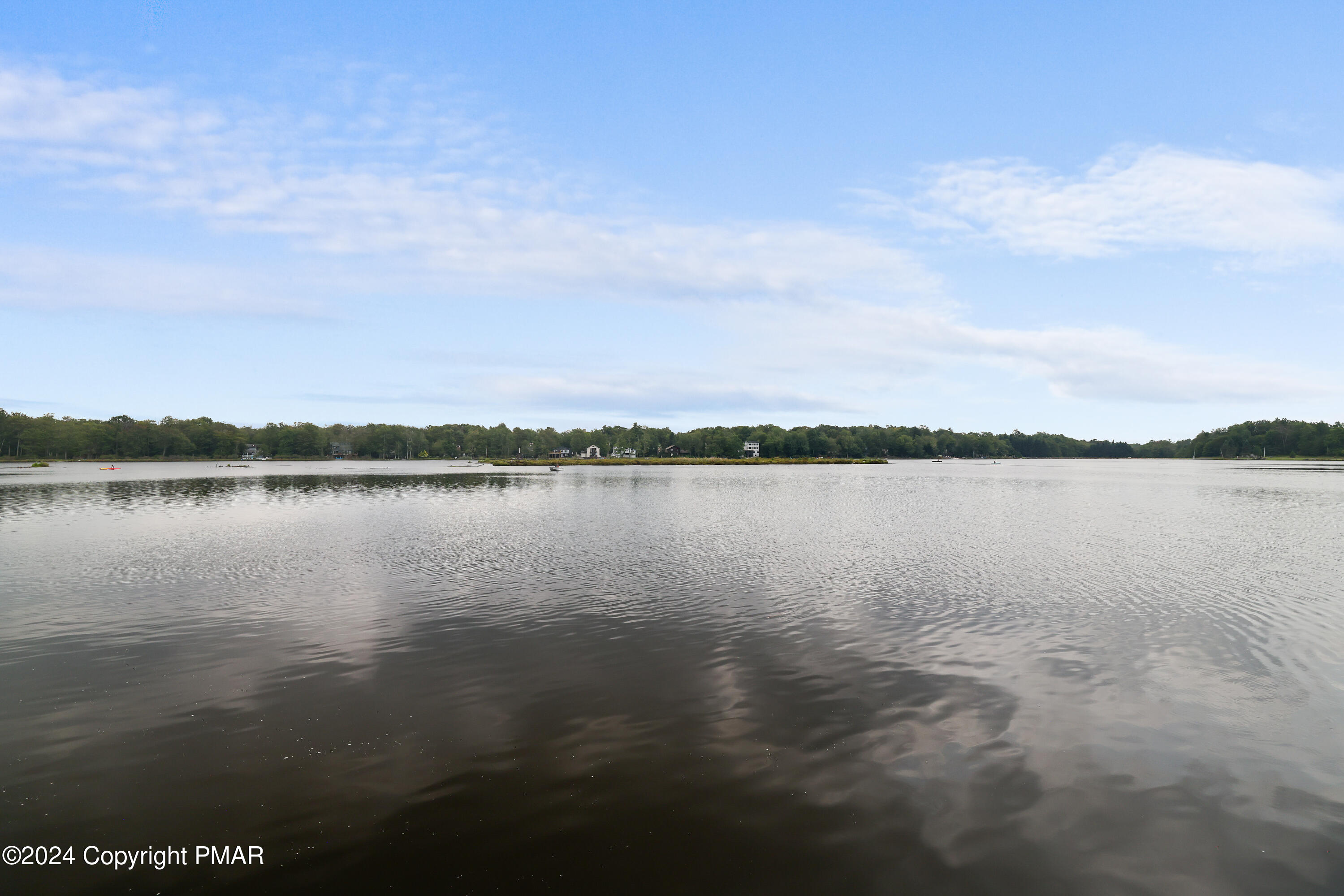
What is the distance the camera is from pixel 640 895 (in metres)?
6.54

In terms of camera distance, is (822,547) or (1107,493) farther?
(1107,493)

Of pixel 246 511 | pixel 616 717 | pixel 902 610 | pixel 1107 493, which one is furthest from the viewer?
pixel 1107 493

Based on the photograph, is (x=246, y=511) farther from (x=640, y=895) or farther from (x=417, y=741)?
(x=640, y=895)

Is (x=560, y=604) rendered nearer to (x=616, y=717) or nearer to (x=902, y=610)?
(x=616, y=717)

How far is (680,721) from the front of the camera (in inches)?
425

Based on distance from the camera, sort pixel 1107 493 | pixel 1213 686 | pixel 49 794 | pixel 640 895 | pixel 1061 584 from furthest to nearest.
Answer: pixel 1107 493 → pixel 1061 584 → pixel 1213 686 → pixel 49 794 → pixel 640 895

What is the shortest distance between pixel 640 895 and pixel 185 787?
6612mm

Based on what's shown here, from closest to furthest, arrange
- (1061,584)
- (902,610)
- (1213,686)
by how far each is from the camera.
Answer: (1213,686), (902,610), (1061,584)

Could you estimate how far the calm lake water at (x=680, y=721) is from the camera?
7156 millimetres

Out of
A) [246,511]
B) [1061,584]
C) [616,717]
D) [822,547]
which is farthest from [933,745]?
[246,511]

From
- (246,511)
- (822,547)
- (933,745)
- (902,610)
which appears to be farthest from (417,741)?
(246,511)

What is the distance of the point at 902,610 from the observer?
18.5 metres

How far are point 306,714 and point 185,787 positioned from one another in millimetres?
2545

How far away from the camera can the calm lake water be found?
716 cm
